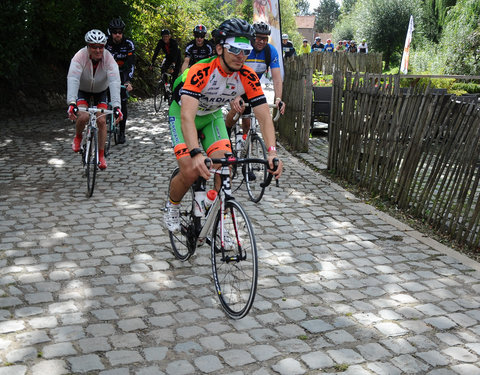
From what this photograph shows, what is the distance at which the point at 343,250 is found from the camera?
5805 mm

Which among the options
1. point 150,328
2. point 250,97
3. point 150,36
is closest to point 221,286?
point 150,328

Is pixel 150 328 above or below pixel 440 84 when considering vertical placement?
below

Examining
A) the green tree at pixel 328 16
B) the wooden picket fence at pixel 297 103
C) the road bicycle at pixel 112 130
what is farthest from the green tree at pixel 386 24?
the green tree at pixel 328 16

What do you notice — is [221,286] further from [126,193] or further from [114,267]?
[126,193]

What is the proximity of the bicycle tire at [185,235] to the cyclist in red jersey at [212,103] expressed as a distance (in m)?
0.09

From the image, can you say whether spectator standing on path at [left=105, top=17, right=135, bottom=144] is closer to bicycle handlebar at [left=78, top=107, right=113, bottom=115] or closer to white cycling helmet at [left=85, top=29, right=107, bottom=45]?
white cycling helmet at [left=85, top=29, right=107, bottom=45]

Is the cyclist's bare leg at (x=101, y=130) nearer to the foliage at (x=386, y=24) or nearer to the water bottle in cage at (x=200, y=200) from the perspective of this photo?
the water bottle in cage at (x=200, y=200)

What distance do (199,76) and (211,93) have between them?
0.84 ft

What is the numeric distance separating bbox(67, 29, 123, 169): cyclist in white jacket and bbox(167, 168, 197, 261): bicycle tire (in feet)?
7.72

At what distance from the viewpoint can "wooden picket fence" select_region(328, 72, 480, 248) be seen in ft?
19.8

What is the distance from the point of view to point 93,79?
26.3 ft

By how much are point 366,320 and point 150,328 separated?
1634mm

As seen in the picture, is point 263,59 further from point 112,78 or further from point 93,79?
point 93,79

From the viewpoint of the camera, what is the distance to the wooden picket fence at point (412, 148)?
19.8 ft
